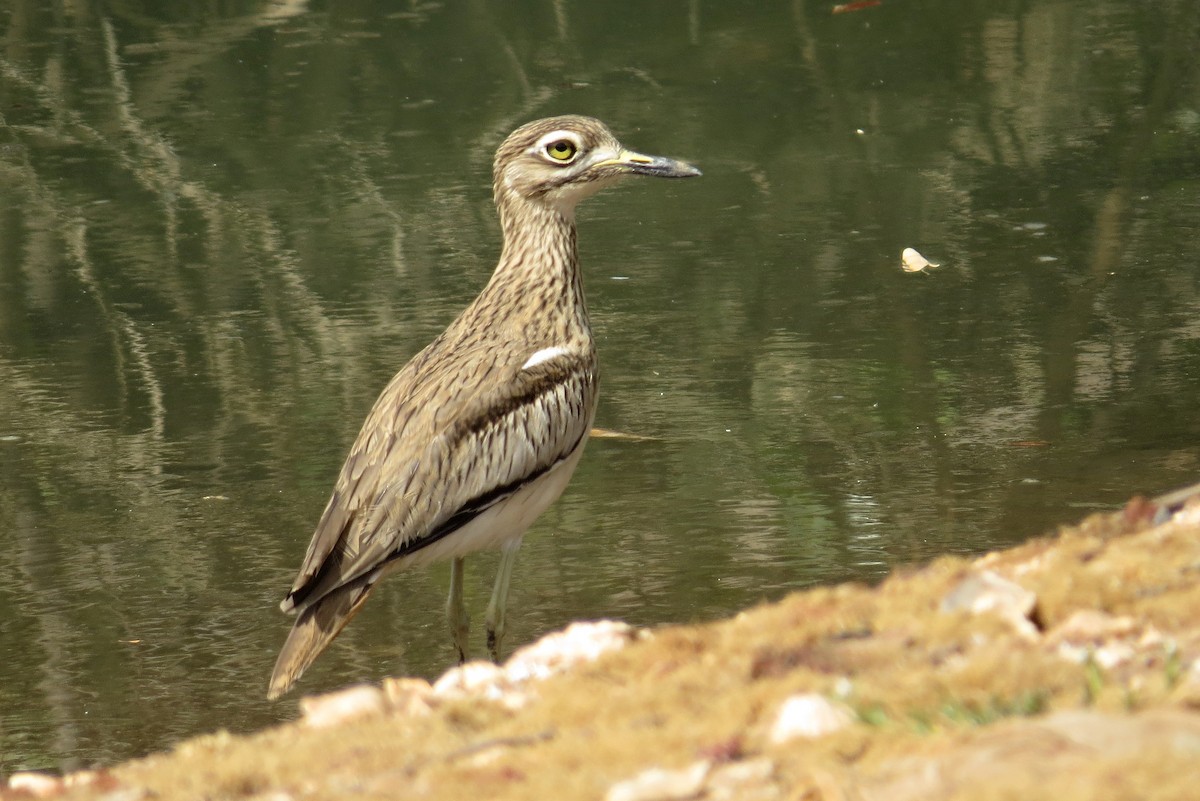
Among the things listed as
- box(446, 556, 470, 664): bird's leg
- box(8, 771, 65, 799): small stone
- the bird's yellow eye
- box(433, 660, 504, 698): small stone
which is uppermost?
the bird's yellow eye

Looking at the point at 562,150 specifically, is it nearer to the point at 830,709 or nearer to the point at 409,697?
the point at 409,697

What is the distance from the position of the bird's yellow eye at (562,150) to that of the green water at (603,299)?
1190mm

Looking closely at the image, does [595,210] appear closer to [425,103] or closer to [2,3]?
[425,103]

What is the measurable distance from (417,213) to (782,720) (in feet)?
21.7

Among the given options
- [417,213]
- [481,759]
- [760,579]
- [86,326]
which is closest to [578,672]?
[481,759]

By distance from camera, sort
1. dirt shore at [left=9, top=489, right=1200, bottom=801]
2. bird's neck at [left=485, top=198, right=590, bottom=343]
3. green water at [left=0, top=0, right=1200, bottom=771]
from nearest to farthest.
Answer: dirt shore at [left=9, top=489, right=1200, bottom=801]
bird's neck at [left=485, top=198, right=590, bottom=343]
green water at [left=0, top=0, right=1200, bottom=771]

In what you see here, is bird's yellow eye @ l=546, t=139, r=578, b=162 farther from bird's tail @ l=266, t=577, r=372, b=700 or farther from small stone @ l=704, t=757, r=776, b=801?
small stone @ l=704, t=757, r=776, b=801

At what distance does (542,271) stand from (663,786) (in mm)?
2973

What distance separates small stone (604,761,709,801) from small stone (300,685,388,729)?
956 mm

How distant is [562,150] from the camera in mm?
6145

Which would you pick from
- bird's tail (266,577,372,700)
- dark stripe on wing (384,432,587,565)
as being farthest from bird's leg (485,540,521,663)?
bird's tail (266,577,372,700)

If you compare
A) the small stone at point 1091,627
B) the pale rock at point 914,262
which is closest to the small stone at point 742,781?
the small stone at point 1091,627

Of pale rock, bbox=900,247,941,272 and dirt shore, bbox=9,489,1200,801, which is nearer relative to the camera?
dirt shore, bbox=9,489,1200,801

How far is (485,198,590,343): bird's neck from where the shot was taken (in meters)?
5.80
